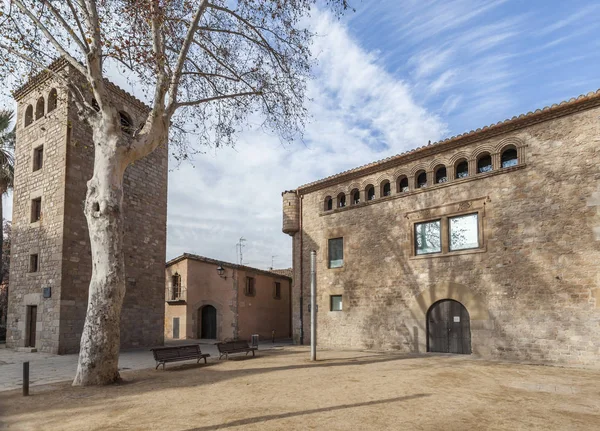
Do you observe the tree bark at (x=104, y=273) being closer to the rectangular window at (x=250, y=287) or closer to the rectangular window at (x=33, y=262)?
the rectangular window at (x=33, y=262)

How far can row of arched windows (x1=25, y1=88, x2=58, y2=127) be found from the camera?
1682cm

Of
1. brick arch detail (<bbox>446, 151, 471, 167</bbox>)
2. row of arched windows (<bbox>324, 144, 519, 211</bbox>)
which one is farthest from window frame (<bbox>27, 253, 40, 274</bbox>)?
brick arch detail (<bbox>446, 151, 471, 167</bbox>)

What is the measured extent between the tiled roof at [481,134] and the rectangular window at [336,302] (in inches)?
185

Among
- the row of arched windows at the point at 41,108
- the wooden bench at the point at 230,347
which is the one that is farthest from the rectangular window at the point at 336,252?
the row of arched windows at the point at 41,108

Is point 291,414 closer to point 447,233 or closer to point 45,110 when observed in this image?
point 447,233

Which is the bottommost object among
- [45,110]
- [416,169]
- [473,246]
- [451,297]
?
[451,297]

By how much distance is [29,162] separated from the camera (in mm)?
17438

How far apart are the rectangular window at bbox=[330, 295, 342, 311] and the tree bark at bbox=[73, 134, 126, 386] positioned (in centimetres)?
979

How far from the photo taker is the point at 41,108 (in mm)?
17766

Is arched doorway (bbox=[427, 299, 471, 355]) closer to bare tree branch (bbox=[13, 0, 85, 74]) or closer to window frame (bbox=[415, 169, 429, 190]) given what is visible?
window frame (bbox=[415, 169, 429, 190])

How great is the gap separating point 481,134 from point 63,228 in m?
14.5

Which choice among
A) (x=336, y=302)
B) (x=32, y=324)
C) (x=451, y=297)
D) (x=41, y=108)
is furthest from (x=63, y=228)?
(x=451, y=297)

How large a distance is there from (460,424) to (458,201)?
376 inches

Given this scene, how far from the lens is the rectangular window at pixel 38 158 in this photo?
56.3 ft
